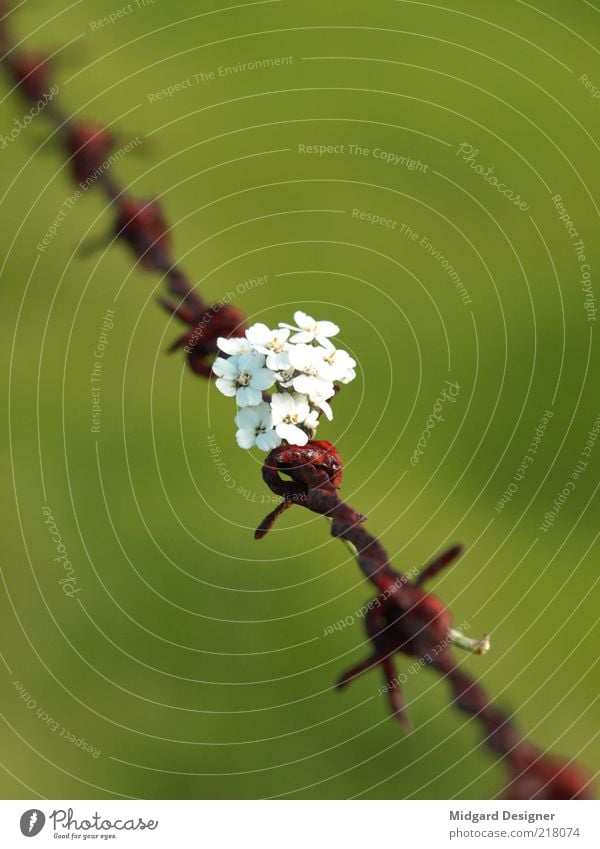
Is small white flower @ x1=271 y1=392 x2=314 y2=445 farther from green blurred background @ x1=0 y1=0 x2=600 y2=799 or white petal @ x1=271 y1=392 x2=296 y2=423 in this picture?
green blurred background @ x1=0 y1=0 x2=600 y2=799

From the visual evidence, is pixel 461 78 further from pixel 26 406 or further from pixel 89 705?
pixel 89 705

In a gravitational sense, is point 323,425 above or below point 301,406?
above

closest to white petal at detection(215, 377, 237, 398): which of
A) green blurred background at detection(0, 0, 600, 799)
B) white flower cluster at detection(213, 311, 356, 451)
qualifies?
white flower cluster at detection(213, 311, 356, 451)

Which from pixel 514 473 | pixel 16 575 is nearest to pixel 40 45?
pixel 16 575

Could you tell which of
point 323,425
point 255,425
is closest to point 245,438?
point 255,425

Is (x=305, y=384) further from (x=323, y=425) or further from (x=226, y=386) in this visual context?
(x=323, y=425)
